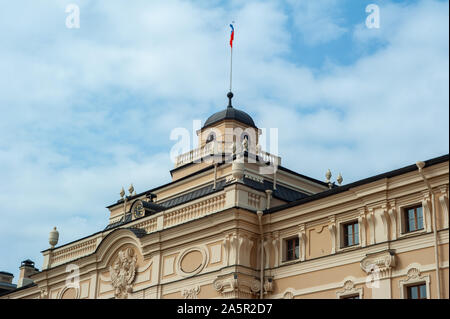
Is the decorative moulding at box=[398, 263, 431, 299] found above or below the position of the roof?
below

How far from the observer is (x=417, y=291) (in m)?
27.5

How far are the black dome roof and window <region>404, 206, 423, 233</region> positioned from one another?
736 inches

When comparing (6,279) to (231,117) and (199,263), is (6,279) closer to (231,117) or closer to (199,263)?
(231,117)

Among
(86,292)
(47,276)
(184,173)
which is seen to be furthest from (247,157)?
(47,276)

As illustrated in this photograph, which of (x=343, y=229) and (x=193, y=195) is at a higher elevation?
(x=193, y=195)

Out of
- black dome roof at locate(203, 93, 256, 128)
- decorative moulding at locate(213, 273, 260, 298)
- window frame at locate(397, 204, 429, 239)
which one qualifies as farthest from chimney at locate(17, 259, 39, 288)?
window frame at locate(397, 204, 429, 239)

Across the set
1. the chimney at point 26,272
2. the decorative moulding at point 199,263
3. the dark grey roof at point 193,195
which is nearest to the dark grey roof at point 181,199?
the dark grey roof at point 193,195

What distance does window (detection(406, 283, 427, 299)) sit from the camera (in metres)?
27.2

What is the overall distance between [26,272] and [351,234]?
32155 mm

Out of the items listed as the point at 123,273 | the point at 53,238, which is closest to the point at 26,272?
the point at 53,238

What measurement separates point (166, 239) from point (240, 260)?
5181 millimetres

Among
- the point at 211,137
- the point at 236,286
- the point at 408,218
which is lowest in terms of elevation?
the point at 236,286

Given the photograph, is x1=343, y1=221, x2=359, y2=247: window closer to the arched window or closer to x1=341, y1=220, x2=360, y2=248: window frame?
x1=341, y1=220, x2=360, y2=248: window frame

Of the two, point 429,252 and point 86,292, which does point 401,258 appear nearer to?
point 429,252
